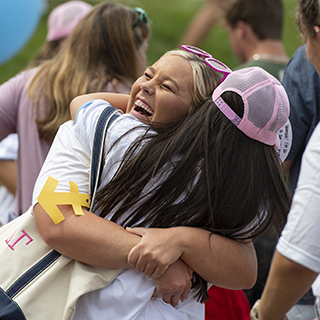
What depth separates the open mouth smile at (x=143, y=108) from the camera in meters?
1.61

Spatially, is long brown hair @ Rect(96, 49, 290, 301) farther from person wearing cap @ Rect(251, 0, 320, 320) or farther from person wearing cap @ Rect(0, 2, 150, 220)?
person wearing cap @ Rect(0, 2, 150, 220)

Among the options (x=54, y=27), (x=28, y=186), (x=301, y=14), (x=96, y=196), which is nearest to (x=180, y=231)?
(x=96, y=196)

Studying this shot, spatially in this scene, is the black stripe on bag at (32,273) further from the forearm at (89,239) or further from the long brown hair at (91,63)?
the long brown hair at (91,63)

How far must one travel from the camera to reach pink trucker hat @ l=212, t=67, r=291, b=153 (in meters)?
1.43

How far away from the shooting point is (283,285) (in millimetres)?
1243

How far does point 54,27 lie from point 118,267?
221 cm

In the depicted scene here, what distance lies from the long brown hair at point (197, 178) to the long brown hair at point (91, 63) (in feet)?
3.12

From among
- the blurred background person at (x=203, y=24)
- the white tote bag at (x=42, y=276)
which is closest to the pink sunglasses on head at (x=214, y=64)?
the white tote bag at (x=42, y=276)

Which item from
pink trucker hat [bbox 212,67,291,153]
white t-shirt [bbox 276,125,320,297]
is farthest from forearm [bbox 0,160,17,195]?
white t-shirt [bbox 276,125,320,297]

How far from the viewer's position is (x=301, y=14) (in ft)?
5.97

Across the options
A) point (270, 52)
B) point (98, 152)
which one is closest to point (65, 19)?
point (270, 52)

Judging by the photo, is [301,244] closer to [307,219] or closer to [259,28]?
[307,219]

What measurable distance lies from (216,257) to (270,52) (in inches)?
86.1

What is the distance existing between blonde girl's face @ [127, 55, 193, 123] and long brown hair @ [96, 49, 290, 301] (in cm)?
9
